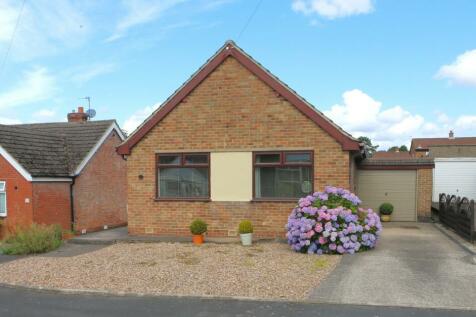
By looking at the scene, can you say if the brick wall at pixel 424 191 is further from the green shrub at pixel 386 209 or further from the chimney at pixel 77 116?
the chimney at pixel 77 116

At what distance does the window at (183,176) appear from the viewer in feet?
45.9

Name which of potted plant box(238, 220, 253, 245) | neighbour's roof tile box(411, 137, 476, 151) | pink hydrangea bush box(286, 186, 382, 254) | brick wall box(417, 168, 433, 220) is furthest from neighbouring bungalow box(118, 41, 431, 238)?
neighbour's roof tile box(411, 137, 476, 151)

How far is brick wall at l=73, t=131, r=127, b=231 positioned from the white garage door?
33.0ft

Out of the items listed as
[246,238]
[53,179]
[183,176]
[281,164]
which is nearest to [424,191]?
[281,164]

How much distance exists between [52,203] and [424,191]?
14.4m

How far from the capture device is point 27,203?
15.5 meters

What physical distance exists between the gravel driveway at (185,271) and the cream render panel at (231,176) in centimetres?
174

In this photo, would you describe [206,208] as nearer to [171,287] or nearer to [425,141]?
[171,287]

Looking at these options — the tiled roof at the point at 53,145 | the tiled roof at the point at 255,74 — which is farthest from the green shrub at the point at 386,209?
the tiled roof at the point at 53,145

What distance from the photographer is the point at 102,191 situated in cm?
1867

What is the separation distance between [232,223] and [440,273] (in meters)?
6.28

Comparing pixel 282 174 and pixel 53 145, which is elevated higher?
pixel 53 145

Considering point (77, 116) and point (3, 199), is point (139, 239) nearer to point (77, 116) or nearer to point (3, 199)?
point (3, 199)

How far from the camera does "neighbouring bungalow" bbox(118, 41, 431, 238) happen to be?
1309cm
